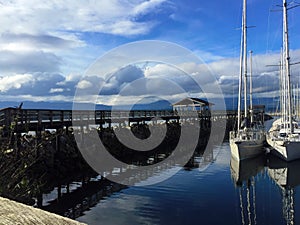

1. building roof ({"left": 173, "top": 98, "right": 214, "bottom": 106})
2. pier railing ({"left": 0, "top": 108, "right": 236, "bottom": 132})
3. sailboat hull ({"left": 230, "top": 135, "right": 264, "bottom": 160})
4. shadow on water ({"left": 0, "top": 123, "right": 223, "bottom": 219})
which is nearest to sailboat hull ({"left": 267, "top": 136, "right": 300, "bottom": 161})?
sailboat hull ({"left": 230, "top": 135, "right": 264, "bottom": 160})

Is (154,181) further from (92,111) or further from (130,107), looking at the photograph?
(130,107)

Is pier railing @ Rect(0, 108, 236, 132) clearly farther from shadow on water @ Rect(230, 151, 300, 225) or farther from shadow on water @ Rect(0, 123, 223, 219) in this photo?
shadow on water @ Rect(230, 151, 300, 225)

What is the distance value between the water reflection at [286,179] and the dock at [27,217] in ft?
32.9

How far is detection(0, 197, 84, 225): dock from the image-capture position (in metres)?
3.14

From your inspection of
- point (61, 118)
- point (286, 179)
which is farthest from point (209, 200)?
point (61, 118)

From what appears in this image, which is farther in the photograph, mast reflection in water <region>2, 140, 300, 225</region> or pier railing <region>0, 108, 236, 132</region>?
pier railing <region>0, 108, 236, 132</region>

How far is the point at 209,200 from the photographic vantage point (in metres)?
13.2

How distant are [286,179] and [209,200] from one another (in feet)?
22.0

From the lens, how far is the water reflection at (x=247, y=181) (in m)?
11.8

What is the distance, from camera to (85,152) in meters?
21.2

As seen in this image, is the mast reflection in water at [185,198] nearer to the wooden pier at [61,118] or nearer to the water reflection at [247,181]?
the water reflection at [247,181]

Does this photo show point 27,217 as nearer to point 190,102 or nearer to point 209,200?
point 209,200

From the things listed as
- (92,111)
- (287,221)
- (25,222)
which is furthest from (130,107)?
(25,222)

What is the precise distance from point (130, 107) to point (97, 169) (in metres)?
12.6
